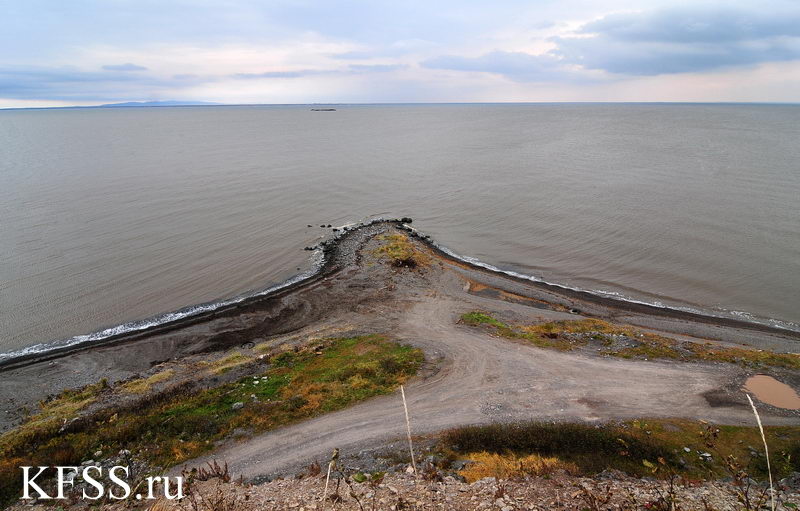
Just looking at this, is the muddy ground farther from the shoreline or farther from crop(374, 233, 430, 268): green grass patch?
crop(374, 233, 430, 268): green grass patch

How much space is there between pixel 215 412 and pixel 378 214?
4114 centimetres

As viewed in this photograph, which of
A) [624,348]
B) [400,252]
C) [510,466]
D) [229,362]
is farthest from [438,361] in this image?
[400,252]

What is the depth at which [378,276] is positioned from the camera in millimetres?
38375

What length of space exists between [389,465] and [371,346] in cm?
1120

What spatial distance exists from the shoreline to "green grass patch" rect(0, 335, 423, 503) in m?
7.16

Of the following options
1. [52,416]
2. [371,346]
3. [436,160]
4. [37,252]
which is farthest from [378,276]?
[436,160]

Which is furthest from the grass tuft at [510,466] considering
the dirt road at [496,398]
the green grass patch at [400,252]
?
the green grass patch at [400,252]

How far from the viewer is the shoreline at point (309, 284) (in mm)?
27922

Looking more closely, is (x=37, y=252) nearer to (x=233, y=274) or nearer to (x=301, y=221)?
(x=233, y=274)

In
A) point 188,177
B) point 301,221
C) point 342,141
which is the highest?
point 342,141

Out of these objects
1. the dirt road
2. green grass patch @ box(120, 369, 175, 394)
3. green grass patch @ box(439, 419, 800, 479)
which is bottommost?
green grass patch @ box(120, 369, 175, 394)

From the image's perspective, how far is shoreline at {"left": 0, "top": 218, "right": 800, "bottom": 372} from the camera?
27.9 meters

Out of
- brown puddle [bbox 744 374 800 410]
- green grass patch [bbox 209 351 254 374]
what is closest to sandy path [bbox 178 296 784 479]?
brown puddle [bbox 744 374 800 410]

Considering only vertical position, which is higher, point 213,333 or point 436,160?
point 436,160
